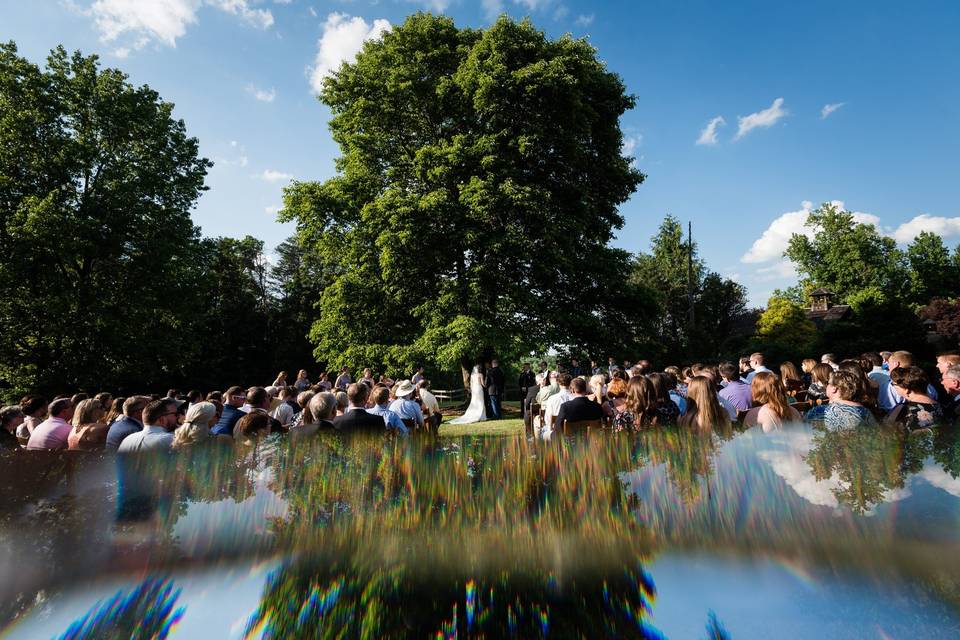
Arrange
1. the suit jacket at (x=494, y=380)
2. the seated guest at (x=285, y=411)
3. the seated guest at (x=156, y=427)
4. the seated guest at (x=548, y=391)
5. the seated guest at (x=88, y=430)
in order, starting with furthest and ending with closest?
the suit jacket at (x=494, y=380)
the seated guest at (x=548, y=391)
the seated guest at (x=285, y=411)
the seated guest at (x=88, y=430)
the seated guest at (x=156, y=427)

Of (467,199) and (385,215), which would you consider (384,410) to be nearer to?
(467,199)

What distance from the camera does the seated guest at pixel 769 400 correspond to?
430 centimetres

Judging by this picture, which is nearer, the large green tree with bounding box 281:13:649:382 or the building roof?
the large green tree with bounding box 281:13:649:382

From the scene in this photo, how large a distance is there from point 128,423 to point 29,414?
237 centimetres

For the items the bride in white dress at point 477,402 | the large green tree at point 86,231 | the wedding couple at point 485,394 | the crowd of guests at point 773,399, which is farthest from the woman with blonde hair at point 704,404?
the large green tree at point 86,231

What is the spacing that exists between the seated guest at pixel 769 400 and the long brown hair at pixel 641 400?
88 cm

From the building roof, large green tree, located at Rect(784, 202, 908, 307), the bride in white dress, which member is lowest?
the bride in white dress

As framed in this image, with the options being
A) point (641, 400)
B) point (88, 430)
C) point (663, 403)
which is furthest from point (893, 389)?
point (88, 430)

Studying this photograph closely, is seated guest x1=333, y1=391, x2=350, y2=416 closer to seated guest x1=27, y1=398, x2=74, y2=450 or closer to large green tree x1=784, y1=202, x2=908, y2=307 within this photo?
seated guest x1=27, y1=398, x2=74, y2=450

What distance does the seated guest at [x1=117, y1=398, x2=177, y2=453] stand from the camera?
4.75m

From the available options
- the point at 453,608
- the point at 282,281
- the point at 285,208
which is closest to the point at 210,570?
the point at 453,608

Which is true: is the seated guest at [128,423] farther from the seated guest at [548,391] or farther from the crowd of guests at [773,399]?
the seated guest at [548,391]

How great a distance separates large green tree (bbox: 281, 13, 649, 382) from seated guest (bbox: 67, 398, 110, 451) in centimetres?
1231

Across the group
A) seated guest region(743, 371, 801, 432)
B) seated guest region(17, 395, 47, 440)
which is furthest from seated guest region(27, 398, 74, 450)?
seated guest region(743, 371, 801, 432)
